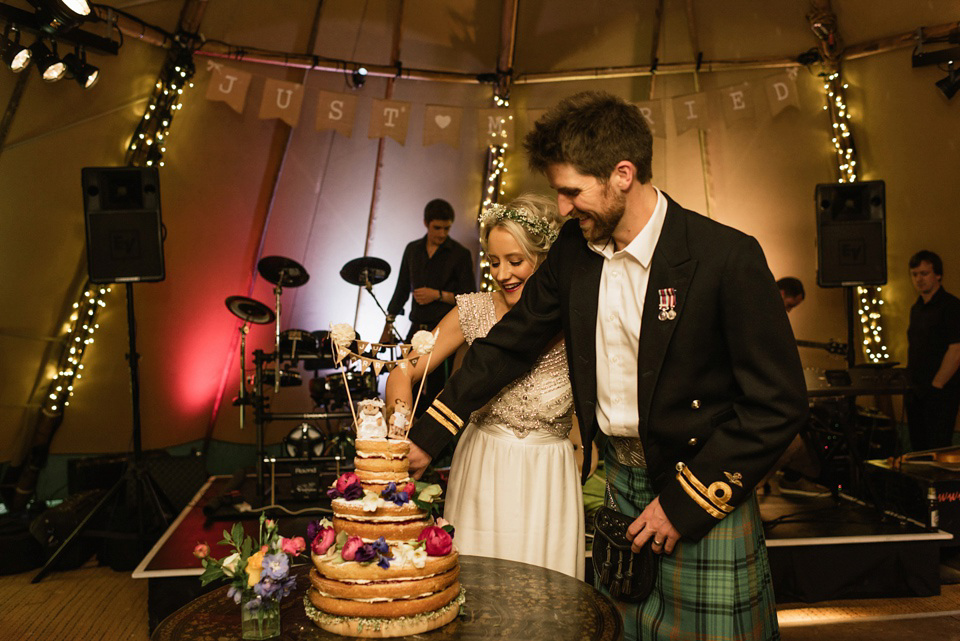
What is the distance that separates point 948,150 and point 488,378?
16.6ft

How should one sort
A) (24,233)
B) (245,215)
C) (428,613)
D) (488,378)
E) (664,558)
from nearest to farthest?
(428,613) → (664,558) → (488,378) → (24,233) → (245,215)

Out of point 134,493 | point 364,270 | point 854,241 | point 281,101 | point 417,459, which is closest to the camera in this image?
point 417,459

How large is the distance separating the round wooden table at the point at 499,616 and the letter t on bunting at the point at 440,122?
492 centimetres

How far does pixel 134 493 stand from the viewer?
185 inches

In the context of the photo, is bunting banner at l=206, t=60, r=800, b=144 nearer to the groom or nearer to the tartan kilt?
the groom

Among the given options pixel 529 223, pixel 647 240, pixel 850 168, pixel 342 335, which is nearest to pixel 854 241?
pixel 850 168

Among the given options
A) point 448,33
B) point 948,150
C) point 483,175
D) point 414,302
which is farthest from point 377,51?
point 948,150

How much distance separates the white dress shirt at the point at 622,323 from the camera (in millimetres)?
1805

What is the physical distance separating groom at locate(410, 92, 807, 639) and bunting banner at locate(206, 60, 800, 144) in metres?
4.32

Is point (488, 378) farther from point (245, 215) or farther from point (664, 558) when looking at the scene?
point (245, 215)

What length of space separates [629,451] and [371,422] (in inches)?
24.3

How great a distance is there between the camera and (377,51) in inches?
268

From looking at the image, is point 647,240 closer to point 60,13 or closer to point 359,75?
point 60,13

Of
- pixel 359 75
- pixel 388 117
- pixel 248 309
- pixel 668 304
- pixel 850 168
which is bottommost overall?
pixel 668 304
